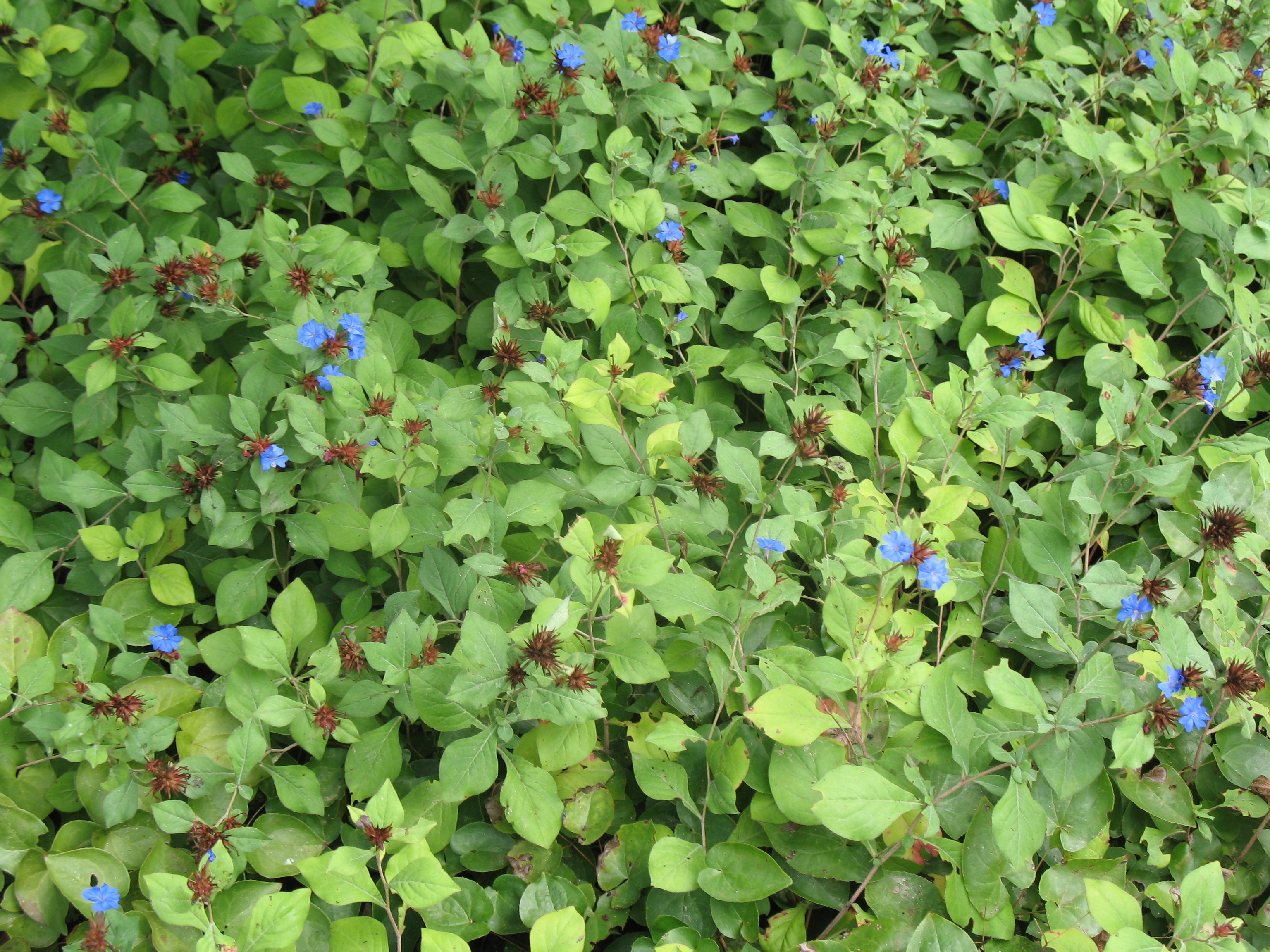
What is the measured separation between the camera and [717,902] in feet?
5.74

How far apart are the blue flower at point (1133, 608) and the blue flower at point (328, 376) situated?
5.58ft

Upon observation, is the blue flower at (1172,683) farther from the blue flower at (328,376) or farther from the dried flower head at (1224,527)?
the blue flower at (328,376)

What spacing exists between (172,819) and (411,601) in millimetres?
600

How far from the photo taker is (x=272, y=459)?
1.98m

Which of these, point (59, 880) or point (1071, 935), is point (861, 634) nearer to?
point (1071, 935)

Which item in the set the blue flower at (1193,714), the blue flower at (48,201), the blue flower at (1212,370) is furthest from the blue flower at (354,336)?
the blue flower at (1212,370)

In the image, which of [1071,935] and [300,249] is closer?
[1071,935]

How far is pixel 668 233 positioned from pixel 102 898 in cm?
187

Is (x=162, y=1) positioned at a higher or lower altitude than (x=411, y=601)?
higher

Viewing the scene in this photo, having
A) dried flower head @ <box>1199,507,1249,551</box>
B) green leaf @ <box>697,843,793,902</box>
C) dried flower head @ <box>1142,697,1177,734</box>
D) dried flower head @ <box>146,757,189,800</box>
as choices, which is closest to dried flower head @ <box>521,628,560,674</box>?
green leaf @ <box>697,843,793,902</box>

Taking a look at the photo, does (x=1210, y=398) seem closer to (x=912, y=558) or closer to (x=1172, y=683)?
(x=1172, y=683)

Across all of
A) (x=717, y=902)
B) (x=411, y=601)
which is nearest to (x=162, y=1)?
(x=411, y=601)

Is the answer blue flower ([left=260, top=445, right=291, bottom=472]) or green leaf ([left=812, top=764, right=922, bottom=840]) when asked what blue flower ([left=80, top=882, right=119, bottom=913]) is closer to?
blue flower ([left=260, top=445, right=291, bottom=472])

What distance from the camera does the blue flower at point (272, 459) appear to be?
198cm
